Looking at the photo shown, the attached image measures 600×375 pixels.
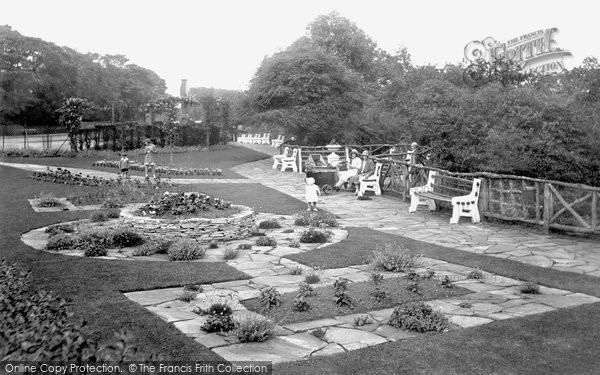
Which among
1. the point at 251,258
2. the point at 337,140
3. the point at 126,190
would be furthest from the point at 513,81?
the point at 251,258

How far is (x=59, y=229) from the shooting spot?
11102mm

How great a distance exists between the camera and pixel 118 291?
698cm

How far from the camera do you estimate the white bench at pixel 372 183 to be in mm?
17891

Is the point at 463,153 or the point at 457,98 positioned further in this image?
the point at 457,98

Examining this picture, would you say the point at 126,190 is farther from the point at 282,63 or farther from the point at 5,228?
the point at 282,63

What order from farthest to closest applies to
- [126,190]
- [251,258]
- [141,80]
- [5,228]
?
[141,80] → [126,190] → [5,228] → [251,258]

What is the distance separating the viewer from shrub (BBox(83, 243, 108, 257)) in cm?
905

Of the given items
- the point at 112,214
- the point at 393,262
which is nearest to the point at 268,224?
the point at 112,214

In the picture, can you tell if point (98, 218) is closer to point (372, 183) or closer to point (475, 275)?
point (475, 275)

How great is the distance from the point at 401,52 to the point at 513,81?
66.0 feet

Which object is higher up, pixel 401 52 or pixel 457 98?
pixel 401 52

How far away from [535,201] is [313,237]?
19.1 feet

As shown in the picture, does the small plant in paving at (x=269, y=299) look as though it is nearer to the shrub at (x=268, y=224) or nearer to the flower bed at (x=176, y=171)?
the shrub at (x=268, y=224)

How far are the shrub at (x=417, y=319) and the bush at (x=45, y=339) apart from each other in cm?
294
